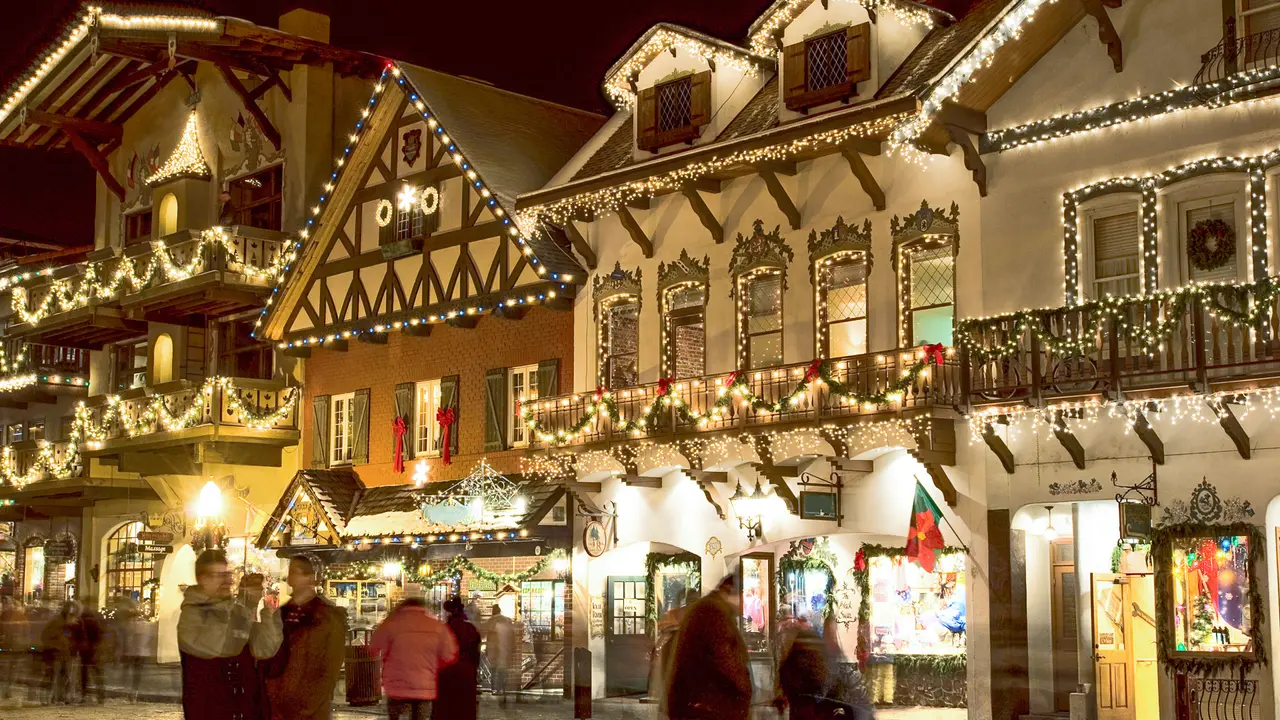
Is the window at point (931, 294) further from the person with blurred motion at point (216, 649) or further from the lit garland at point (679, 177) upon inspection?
the person with blurred motion at point (216, 649)

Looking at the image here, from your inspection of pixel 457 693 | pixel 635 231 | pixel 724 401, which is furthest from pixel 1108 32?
pixel 457 693

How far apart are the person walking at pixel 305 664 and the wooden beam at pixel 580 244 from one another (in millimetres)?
17367

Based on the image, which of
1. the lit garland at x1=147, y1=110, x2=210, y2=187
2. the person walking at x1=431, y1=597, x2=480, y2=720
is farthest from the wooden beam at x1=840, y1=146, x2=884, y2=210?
the lit garland at x1=147, y1=110, x2=210, y2=187

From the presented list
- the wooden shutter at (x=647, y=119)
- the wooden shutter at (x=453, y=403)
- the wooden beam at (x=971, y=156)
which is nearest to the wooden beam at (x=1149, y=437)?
the wooden beam at (x=971, y=156)

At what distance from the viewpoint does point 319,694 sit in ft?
38.7

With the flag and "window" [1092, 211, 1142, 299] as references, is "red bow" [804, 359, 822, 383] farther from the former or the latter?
"window" [1092, 211, 1142, 299]

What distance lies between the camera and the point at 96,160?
39.8 metres

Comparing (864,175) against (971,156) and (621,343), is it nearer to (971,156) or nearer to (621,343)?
(971,156)

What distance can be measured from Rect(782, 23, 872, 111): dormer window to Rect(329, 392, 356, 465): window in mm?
12594

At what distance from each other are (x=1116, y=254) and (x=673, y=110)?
26.9ft

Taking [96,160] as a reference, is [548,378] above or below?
below

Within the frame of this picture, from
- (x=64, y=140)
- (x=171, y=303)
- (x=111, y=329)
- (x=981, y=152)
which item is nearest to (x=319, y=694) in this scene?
(x=981, y=152)

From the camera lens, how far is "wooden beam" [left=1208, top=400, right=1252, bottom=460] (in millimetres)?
20031

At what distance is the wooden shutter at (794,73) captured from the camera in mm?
24906
